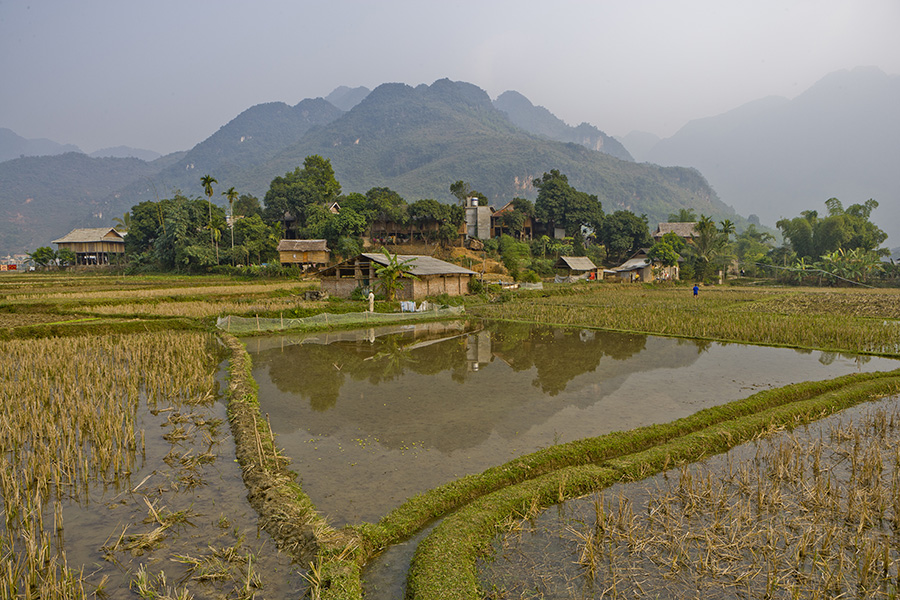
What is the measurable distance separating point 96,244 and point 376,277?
158 feet

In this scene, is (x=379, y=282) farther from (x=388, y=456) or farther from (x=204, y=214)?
(x=204, y=214)

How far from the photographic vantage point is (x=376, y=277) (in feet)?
102

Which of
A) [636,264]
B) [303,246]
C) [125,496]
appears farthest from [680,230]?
[125,496]

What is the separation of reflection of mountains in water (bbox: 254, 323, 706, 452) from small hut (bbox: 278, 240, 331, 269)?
94.7 feet

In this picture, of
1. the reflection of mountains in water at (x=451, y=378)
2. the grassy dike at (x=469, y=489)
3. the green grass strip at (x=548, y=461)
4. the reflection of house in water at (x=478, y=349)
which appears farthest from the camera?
the reflection of house in water at (x=478, y=349)

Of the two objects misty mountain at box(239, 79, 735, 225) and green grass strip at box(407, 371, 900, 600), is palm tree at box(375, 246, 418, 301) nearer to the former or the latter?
green grass strip at box(407, 371, 900, 600)

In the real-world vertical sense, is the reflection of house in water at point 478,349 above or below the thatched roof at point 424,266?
below

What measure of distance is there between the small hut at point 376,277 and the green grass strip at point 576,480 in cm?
2124

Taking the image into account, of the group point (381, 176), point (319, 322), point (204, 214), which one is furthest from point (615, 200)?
point (319, 322)

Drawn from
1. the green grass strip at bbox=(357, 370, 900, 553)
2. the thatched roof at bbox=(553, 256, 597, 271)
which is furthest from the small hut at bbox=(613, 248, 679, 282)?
the green grass strip at bbox=(357, 370, 900, 553)

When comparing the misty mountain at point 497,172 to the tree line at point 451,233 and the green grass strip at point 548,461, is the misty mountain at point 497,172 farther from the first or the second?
the green grass strip at point 548,461

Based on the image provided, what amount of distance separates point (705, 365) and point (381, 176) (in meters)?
172

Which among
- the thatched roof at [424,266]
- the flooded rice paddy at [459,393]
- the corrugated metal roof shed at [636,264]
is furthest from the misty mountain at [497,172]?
the flooded rice paddy at [459,393]

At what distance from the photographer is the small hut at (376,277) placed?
30.0 metres
